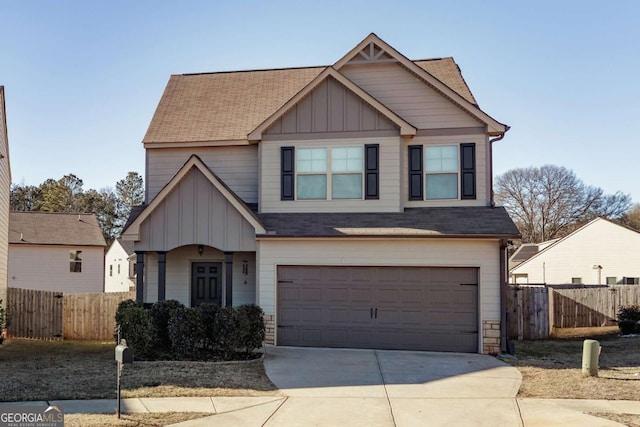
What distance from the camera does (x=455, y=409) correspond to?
8.33m

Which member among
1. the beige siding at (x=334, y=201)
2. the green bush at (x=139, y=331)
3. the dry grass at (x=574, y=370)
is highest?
the beige siding at (x=334, y=201)

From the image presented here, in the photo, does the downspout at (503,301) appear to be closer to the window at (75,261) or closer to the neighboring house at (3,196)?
the neighboring house at (3,196)

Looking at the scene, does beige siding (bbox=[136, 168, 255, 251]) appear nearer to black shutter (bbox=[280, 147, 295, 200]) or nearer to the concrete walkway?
black shutter (bbox=[280, 147, 295, 200])

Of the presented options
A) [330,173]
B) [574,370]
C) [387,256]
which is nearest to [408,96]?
[330,173]

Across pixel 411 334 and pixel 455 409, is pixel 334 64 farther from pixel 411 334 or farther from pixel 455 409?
pixel 455 409

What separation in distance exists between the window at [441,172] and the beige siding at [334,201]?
2.94 feet

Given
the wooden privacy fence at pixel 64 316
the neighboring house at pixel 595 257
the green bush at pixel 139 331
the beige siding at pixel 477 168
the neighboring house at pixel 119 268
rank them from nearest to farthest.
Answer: the green bush at pixel 139 331, the beige siding at pixel 477 168, the wooden privacy fence at pixel 64 316, the neighboring house at pixel 595 257, the neighboring house at pixel 119 268

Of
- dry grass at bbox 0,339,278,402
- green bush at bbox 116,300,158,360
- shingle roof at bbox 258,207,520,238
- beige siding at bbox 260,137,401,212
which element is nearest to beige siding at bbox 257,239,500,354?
shingle roof at bbox 258,207,520,238

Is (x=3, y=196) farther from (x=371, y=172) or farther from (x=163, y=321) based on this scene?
(x=371, y=172)

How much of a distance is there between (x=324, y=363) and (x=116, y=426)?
548 cm

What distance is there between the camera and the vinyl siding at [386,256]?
13312 mm

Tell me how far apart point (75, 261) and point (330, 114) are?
75.8 feet

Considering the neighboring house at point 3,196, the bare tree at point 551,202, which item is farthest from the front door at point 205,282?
the bare tree at point 551,202

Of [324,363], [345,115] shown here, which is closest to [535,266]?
[345,115]
